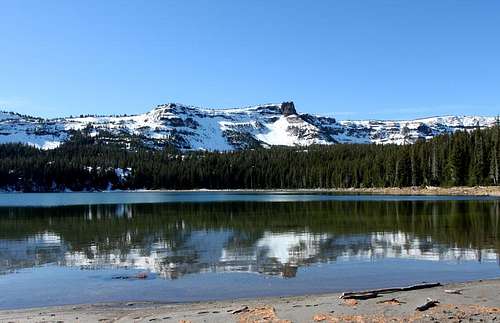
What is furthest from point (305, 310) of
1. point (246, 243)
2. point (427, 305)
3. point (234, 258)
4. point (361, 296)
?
point (246, 243)

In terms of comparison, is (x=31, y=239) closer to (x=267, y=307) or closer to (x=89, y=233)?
(x=89, y=233)

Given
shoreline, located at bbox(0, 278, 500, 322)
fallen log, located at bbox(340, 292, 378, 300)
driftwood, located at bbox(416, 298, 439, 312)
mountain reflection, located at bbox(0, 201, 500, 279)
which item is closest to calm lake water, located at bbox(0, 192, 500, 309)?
mountain reflection, located at bbox(0, 201, 500, 279)

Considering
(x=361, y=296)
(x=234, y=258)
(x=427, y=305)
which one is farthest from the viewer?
(x=234, y=258)

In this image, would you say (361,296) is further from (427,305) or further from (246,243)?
(246,243)

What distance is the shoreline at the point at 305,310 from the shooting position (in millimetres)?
14977

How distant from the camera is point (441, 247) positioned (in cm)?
3303

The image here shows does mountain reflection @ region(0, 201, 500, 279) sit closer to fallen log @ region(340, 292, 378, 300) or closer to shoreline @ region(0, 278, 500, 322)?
shoreline @ region(0, 278, 500, 322)

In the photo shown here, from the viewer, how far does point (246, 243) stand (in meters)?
37.6

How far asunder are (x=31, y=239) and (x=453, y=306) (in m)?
35.4

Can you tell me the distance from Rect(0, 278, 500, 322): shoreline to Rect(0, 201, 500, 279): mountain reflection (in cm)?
673

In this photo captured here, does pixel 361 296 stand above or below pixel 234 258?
above

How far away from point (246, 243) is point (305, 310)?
70.0 feet

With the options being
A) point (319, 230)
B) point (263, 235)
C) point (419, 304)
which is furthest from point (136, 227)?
point (419, 304)

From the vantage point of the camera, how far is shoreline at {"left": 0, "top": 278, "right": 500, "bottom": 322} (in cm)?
1498
